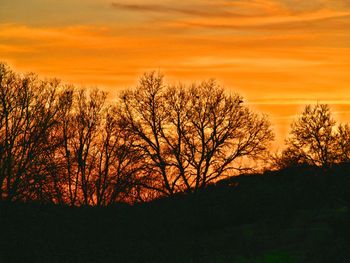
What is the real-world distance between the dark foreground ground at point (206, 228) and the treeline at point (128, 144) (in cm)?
1408

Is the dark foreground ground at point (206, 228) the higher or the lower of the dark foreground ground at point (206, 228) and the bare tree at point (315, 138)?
the lower

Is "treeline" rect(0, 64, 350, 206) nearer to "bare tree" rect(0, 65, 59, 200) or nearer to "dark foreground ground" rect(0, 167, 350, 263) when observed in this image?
"bare tree" rect(0, 65, 59, 200)

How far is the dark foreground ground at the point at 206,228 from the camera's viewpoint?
20.3 m

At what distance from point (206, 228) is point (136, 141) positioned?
2106cm

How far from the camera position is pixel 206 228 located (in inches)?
990

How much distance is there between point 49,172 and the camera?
137 ft

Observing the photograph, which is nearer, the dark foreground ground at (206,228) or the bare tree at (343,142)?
the dark foreground ground at (206,228)

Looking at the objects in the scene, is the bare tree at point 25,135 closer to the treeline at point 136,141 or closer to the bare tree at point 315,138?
the treeline at point 136,141

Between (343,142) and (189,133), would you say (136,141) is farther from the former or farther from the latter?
(343,142)

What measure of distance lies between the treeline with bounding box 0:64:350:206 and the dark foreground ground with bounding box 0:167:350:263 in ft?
46.2

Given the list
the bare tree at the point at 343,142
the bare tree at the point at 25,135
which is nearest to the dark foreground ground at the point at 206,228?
the bare tree at the point at 25,135

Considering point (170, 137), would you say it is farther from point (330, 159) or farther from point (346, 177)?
point (346, 177)

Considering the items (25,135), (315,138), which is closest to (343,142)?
(315,138)

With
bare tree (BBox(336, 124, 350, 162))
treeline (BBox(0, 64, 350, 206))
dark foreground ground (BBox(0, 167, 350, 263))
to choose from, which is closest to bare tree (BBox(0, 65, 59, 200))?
treeline (BBox(0, 64, 350, 206))
